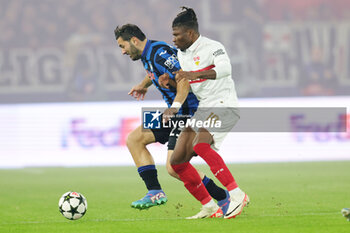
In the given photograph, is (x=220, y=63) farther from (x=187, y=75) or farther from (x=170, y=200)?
(x=170, y=200)

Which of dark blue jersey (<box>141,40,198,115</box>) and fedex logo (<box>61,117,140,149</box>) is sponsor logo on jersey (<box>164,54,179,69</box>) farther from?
fedex logo (<box>61,117,140,149</box>)

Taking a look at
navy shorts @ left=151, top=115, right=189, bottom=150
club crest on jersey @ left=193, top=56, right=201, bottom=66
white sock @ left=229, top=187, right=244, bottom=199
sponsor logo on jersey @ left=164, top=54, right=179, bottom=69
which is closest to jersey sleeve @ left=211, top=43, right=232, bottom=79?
club crest on jersey @ left=193, top=56, right=201, bottom=66

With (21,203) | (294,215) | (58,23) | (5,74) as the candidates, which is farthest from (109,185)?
(58,23)

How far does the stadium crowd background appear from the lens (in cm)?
1789

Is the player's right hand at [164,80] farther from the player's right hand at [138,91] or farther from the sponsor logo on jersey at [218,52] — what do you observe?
the player's right hand at [138,91]

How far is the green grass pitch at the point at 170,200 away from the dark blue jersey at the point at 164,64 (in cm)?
111

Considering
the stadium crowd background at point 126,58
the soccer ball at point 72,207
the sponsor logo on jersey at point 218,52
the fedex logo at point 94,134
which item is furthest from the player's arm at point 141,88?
the stadium crowd background at point 126,58

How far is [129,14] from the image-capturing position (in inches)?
777

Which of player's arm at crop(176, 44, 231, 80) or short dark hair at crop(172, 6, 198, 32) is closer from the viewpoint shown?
player's arm at crop(176, 44, 231, 80)

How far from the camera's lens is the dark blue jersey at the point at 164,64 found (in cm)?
598

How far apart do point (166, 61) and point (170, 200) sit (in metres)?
2.81

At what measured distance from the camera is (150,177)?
630cm

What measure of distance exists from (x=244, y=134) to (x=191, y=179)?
31.3 feet

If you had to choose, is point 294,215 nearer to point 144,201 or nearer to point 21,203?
point 144,201
